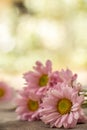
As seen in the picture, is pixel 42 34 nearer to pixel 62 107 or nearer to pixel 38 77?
pixel 38 77

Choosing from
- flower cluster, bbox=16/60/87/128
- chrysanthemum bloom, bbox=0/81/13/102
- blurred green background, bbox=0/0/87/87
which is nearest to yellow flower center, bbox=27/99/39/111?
flower cluster, bbox=16/60/87/128

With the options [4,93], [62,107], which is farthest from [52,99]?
[4,93]

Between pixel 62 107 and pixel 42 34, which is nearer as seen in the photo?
pixel 62 107

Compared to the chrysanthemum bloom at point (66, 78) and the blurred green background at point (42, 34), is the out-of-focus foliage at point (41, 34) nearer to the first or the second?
the blurred green background at point (42, 34)

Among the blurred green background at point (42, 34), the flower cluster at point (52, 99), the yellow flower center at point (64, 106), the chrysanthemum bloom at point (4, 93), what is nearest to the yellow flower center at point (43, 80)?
the flower cluster at point (52, 99)

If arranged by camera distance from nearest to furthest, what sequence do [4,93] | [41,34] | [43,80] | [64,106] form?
1. [64,106]
2. [43,80]
3. [4,93]
4. [41,34]

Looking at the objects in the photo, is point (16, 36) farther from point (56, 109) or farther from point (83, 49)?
point (56, 109)

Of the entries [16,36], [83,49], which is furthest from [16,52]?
[83,49]
